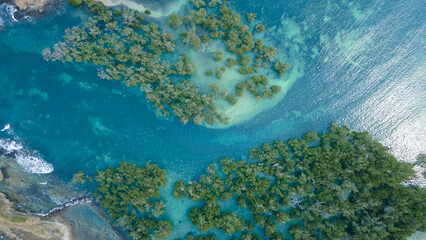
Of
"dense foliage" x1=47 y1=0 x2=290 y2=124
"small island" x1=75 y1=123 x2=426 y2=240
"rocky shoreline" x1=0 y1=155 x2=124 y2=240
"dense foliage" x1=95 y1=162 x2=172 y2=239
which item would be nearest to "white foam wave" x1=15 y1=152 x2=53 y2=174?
"rocky shoreline" x1=0 y1=155 x2=124 y2=240

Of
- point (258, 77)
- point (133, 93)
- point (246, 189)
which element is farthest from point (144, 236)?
point (258, 77)

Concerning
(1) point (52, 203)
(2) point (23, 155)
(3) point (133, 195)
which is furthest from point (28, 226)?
(3) point (133, 195)

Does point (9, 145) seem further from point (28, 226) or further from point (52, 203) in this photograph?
point (28, 226)

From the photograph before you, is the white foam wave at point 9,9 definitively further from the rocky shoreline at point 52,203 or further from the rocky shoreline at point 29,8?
the rocky shoreline at point 52,203

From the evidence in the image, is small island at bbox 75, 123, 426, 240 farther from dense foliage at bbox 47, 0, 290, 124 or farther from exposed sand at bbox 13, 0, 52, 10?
exposed sand at bbox 13, 0, 52, 10

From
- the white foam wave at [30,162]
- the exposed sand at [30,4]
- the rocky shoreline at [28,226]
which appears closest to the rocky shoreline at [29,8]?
the exposed sand at [30,4]
